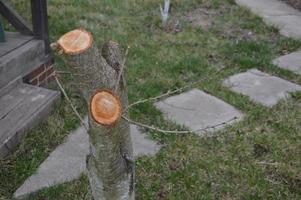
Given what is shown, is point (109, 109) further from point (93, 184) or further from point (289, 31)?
point (289, 31)

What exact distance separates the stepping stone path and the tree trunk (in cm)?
104

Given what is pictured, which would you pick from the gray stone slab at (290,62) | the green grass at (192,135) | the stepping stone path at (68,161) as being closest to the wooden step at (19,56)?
the green grass at (192,135)

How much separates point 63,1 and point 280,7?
3196 millimetres

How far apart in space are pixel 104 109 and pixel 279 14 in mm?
5236

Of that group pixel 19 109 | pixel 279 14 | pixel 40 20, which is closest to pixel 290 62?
pixel 279 14

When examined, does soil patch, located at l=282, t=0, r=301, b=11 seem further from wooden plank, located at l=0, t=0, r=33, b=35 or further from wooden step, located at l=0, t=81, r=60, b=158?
wooden step, located at l=0, t=81, r=60, b=158

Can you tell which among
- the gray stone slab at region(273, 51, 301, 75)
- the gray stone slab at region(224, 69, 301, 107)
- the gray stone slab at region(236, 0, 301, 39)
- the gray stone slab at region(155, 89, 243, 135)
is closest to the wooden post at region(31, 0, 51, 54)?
the gray stone slab at region(155, 89, 243, 135)

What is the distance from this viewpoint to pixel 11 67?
3822 mm

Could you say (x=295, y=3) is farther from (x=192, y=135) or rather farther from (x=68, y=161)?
(x=68, y=161)

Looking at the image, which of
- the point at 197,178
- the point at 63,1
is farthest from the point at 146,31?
the point at 197,178

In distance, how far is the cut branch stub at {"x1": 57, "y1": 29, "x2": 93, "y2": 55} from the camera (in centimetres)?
172

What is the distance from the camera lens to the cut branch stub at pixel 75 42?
67.9 inches

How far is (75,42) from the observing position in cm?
174

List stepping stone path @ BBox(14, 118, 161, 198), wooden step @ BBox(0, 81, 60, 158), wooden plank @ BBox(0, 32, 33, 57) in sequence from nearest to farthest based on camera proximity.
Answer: stepping stone path @ BBox(14, 118, 161, 198)
wooden step @ BBox(0, 81, 60, 158)
wooden plank @ BBox(0, 32, 33, 57)
